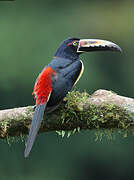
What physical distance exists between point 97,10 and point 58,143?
140 inches

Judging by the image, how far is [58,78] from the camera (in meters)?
4.44

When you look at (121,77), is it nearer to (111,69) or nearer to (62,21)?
(111,69)

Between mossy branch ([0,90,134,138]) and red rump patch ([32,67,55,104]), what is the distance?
0.39ft

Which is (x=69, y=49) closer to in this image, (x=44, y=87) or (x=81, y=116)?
(x=44, y=87)

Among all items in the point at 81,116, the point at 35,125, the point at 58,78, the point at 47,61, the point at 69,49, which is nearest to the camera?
the point at 35,125

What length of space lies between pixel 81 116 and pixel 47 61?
531cm

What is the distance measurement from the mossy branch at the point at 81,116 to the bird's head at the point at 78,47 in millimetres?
640

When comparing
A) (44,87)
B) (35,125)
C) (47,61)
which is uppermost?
(44,87)

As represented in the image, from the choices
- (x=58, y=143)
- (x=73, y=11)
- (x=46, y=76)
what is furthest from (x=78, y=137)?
(x=46, y=76)

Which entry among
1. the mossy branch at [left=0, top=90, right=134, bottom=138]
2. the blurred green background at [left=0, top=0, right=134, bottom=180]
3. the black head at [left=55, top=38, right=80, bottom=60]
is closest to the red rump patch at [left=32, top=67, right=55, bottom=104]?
the mossy branch at [left=0, top=90, right=134, bottom=138]

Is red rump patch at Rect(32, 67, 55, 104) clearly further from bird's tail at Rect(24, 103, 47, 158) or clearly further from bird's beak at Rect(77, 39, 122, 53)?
bird's beak at Rect(77, 39, 122, 53)

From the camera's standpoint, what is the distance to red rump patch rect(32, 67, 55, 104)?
4285 mm

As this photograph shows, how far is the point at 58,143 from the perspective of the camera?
410 inches

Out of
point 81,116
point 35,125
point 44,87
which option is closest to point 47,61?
point 44,87
